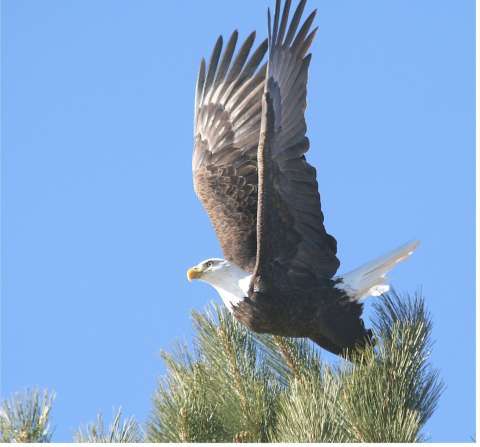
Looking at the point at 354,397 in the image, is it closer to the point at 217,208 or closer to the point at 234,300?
the point at 234,300

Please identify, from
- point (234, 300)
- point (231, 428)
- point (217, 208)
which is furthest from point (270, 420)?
point (217, 208)

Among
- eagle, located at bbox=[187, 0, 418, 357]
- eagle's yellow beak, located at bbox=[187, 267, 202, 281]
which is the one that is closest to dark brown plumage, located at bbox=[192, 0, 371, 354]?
eagle, located at bbox=[187, 0, 418, 357]

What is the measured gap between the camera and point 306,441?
4.57m

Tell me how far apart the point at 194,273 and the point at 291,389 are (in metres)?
2.39

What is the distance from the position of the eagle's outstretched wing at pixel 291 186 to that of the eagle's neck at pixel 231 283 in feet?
0.51

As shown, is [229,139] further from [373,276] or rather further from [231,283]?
[373,276]

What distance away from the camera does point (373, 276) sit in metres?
7.21

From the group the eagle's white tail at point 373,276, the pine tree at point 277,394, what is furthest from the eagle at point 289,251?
the pine tree at point 277,394

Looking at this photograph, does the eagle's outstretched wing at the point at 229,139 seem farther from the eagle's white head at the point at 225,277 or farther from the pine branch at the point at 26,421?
the pine branch at the point at 26,421

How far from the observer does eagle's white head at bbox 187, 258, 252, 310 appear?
24.3ft

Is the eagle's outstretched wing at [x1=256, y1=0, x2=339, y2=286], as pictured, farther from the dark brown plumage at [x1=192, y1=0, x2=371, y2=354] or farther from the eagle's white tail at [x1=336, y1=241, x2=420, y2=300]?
the eagle's white tail at [x1=336, y1=241, x2=420, y2=300]

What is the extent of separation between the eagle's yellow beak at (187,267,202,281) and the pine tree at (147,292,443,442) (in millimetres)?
1565

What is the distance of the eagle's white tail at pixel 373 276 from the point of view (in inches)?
280

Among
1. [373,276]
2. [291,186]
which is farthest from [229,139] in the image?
[373,276]
